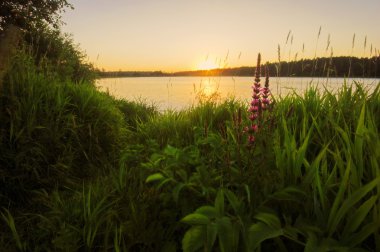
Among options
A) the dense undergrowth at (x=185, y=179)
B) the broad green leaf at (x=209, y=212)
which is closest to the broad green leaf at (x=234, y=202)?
the dense undergrowth at (x=185, y=179)

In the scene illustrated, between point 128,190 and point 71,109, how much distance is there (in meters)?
2.12

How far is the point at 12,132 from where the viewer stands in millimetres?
3477

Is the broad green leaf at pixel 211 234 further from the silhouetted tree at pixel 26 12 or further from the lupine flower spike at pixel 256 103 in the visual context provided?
the silhouetted tree at pixel 26 12

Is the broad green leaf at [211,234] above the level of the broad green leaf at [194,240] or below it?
above

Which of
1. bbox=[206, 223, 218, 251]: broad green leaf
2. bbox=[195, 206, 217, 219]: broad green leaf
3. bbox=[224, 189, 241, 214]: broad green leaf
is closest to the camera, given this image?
bbox=[206, 223, 218, 251]: broad green leaf

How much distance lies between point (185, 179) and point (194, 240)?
611mm

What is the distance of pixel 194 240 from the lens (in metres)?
1.54

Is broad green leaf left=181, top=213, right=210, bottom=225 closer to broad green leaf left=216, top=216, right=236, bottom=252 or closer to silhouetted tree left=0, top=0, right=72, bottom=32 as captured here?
broad green leaf left=216, top=216, right=236, bottom=252

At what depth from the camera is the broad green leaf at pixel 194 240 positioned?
153 centimetres

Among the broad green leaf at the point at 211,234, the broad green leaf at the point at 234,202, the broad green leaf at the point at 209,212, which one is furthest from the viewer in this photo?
the broad green leaf at the point at 234,202

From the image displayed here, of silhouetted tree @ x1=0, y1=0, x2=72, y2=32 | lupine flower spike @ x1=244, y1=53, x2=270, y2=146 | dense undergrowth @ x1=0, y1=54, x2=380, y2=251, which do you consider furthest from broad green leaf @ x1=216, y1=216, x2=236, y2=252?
silhouetted tree @ x1=0, y1=0, x2=72, y2=32

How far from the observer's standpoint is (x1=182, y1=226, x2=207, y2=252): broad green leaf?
1.53m

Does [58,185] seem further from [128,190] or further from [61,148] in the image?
[128,190]

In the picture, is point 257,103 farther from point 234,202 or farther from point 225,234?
point 225,234
